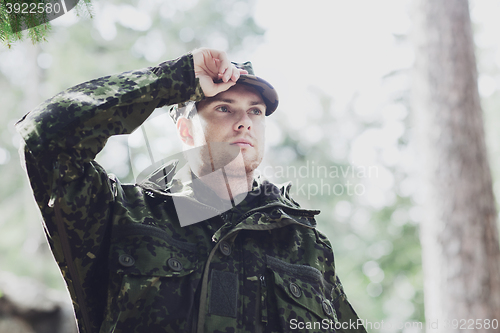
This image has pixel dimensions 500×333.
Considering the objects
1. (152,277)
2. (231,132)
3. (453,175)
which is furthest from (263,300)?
(453,175)

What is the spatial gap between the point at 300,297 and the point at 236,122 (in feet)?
3.36

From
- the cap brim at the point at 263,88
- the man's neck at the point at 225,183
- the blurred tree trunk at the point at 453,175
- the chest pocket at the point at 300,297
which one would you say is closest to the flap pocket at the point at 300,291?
the chest pocket at the point at 300,297

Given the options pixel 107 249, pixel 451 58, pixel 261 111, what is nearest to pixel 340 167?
pixel 451 58

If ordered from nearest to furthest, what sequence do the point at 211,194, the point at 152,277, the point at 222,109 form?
the point at 152,277
the point at 211,194
the point at 222,109

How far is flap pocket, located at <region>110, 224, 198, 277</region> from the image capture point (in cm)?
178

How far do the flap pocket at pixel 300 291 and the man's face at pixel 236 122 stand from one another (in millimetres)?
636

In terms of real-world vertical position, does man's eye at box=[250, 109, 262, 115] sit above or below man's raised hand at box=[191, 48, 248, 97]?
below

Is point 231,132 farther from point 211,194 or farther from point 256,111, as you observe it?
Result: point 211,194

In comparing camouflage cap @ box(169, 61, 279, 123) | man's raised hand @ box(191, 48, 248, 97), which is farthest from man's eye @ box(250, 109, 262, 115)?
man's raised hand @ box(191, 48, 248, 97)

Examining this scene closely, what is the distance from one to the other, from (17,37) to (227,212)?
1280 millimetres

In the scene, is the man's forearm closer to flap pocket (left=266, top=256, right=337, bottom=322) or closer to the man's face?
the man's face

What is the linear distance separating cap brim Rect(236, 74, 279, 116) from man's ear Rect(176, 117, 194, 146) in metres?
0.43

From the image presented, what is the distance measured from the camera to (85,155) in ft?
5.41

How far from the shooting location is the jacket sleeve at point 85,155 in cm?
158
